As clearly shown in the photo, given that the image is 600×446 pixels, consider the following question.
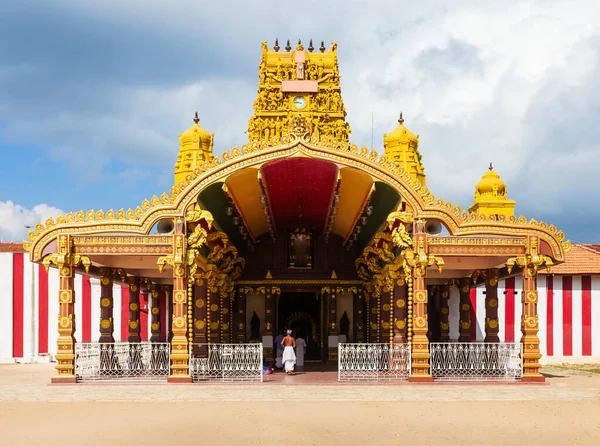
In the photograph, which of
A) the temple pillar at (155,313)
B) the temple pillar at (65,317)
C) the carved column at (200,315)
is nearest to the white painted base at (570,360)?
the carved column at (200,315)

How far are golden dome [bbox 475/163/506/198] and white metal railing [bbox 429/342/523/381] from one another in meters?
10.7

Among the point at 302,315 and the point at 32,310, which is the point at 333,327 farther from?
the point at 32,310

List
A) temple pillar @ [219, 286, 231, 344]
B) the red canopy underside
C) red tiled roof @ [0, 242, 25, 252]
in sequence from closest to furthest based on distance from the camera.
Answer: the red canopy underside → temple pillar @ [219, 286, 231, 344] → red tiled roof @ [0, 242, 25, 252]

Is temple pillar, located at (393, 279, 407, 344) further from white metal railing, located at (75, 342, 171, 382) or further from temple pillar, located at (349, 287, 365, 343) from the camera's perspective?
white metal railing, located at (75, 342, 171, 382)

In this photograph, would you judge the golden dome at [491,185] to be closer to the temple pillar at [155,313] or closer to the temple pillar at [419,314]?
the temple pillar at [419,314]

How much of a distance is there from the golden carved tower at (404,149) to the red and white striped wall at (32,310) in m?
13.4

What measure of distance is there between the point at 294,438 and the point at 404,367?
385 inches

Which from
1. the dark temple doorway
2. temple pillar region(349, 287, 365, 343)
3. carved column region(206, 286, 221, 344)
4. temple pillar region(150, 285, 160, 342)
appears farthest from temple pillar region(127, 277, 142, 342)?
temple pillar region(349, 287, 365, 343)

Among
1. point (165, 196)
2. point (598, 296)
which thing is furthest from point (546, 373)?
point (165, 196)

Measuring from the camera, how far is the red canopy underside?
74.4 feet

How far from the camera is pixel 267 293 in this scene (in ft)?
107

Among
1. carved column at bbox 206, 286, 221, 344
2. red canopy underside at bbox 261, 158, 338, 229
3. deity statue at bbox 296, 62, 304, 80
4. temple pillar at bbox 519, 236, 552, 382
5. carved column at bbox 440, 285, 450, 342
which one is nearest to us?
temple pillar at bbox 519, 236, 552, 382

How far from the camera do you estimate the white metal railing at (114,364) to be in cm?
2166

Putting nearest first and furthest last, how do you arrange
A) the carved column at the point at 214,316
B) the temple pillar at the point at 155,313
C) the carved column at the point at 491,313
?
the carved column at the point at 491,313
the carved column at the point at 214,316
the temple pillar at the point at 155,313
